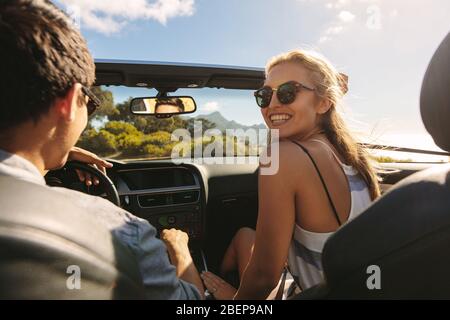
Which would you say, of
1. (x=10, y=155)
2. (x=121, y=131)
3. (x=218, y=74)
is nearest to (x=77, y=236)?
(x=10, y=155)

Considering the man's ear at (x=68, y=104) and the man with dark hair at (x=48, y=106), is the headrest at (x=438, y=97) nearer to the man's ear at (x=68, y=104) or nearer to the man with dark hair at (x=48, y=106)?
the man with dark hair at (x=48, y=106)

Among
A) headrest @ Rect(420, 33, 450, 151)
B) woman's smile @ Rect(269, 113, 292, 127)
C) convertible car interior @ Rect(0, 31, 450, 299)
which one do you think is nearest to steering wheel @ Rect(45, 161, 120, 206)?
woman's smile @ Rect(269, 113, 292, 127)

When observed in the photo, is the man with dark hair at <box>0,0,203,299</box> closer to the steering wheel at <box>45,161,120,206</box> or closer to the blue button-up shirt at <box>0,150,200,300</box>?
the blue button-up shirt at <box>0,150,200,300</box>

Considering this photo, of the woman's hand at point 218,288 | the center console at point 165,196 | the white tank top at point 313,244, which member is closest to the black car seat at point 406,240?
the white tank top at point 313,244

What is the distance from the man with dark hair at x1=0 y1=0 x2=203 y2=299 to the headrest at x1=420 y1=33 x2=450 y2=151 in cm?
103

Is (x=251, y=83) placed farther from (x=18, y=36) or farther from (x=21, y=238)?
(x=21, y=238)

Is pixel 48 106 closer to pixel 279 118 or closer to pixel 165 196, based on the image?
pixel 279 118

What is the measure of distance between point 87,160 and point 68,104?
64.1 inches

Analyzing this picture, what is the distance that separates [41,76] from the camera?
1084 mm

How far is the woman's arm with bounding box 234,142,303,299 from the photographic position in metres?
1.72

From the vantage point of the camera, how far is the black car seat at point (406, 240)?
1.09 metres

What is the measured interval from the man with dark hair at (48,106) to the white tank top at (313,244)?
30.3 inches

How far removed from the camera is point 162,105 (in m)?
3.70

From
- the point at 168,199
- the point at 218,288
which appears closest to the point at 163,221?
the point at 168,199
